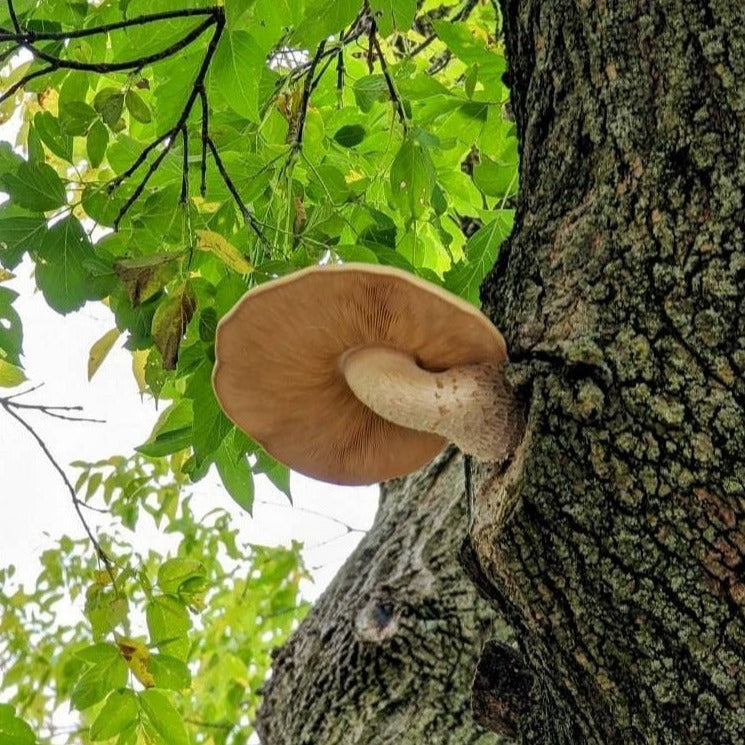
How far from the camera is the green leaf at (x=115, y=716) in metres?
1.80

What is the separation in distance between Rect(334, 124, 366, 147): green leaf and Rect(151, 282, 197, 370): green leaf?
64 cm

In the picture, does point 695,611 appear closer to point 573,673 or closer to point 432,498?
point 573,673

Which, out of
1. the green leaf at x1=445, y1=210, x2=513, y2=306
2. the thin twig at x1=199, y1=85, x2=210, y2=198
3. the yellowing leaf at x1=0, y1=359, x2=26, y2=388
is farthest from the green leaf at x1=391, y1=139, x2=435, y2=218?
the yellowing leaf at x1=0, y1=359, x2=26, y2=388

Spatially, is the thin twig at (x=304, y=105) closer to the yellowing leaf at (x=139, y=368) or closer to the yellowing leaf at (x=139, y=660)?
the yellowing leaf at (x=139, y=368)

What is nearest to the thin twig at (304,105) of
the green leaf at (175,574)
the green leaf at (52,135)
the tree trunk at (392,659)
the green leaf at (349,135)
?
the green leaf at (349,135)

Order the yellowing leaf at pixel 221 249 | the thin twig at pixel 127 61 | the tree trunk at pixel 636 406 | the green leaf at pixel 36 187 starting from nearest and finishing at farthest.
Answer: the tree trunk at pixel 636 406 < the yellowing leaf at pixel 221 249 < the thin twig at pixel 127 61 < the green leaf at pixel 36 187

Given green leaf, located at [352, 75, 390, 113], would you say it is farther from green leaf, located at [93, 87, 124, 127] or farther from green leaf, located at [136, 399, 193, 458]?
green leaf, located at [136, 399, 193, 458]

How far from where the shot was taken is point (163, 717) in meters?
1.82

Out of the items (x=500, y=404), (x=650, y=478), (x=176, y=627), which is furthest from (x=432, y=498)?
(x=650, y=478)

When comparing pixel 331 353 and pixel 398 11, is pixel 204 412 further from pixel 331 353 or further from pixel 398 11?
pixel 398 11

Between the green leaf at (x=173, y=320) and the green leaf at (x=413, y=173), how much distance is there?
0.54m

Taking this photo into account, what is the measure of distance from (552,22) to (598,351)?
0.61 metres

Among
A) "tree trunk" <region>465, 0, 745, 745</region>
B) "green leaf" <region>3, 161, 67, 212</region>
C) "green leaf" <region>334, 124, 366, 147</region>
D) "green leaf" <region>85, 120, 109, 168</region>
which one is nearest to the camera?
"tree trunk" <region>465, 0, 745, 745</region>

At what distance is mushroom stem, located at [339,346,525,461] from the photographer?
116 cm
